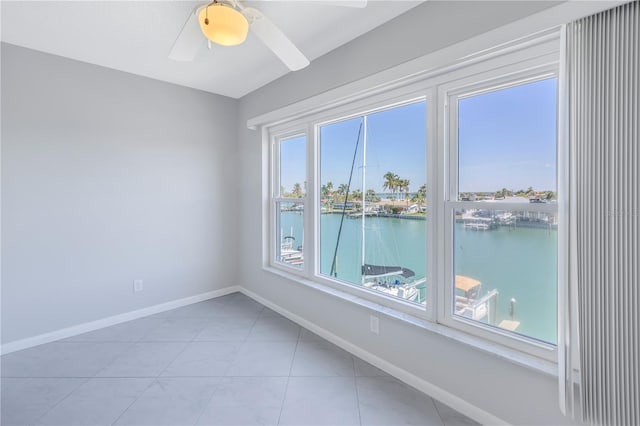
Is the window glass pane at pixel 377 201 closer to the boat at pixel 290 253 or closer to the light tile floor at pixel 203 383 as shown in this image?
the boat at pixel 290 253

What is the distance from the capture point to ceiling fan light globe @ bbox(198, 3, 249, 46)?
138 centimetres

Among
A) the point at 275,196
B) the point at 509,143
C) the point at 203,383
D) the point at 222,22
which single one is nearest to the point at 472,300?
the point at 509,143

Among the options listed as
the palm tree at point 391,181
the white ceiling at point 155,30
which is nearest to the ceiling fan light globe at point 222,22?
the white ceiling at point 155,30

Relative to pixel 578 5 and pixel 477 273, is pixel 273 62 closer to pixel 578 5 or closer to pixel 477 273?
pixel 578 5

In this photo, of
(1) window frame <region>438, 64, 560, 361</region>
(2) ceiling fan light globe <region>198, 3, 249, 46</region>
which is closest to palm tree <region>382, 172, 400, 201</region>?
(1) window frame <region>438, 64, 560, 361</region>

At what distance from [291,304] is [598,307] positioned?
94.3 inches

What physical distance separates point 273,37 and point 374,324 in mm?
Result: 2096

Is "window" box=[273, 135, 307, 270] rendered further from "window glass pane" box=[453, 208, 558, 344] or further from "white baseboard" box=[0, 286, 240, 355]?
"window glass pane" box=[453, 208, 558, 344]

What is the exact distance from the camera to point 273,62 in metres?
2.63

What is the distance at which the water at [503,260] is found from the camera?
148 cm

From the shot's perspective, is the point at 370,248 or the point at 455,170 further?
the point at 370,248

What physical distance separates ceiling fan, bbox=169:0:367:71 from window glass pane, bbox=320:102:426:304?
880mm

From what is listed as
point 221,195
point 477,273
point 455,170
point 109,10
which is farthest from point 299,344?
point 109,10

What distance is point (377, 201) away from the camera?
2.33 m
